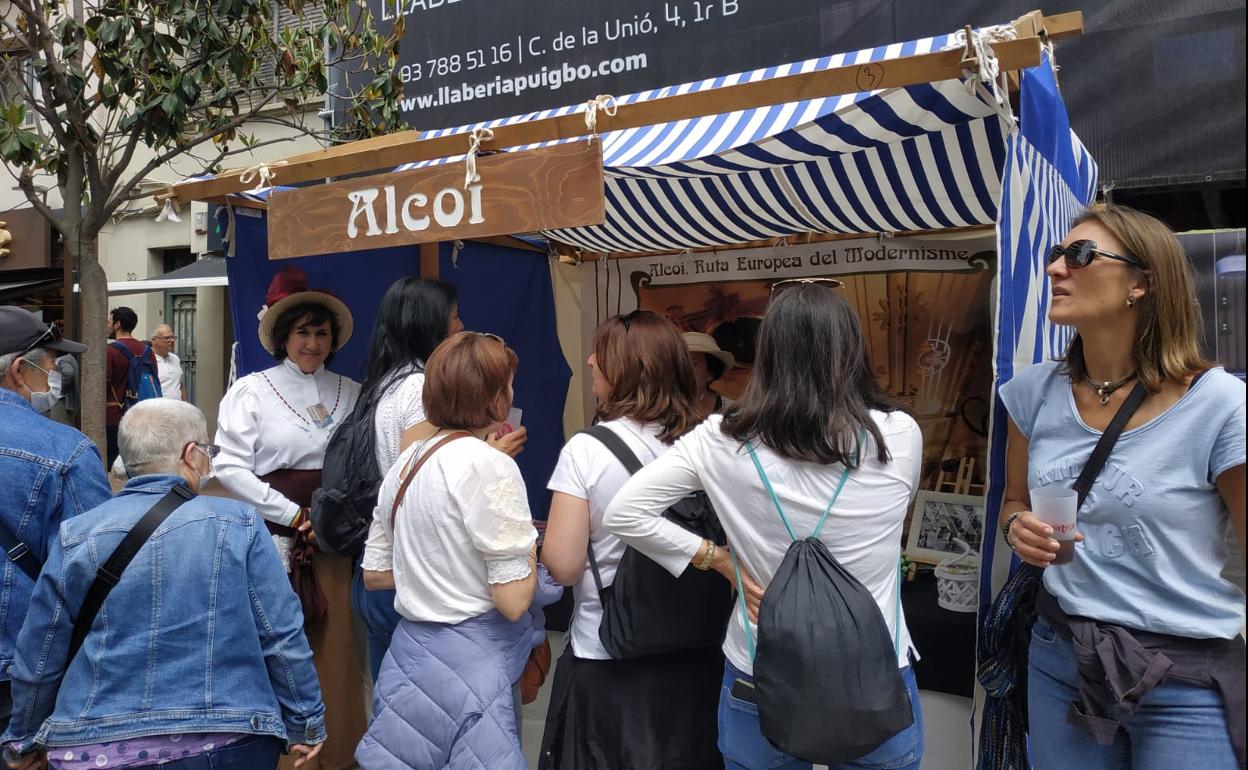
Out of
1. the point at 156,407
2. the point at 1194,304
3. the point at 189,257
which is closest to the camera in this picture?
the point at 1194,304

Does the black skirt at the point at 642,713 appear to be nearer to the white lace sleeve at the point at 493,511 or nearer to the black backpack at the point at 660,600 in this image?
the black backpack at the point at 660,600

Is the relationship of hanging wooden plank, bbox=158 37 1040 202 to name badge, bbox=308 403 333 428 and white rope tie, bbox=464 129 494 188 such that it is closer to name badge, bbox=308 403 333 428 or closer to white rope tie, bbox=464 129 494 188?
white rope tie, bbox=464 129 494 188

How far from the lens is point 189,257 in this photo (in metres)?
11.0

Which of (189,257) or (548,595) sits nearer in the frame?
(548,595)

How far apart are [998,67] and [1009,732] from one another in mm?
1498

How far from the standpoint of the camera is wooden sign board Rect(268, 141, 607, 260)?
8.45 ft

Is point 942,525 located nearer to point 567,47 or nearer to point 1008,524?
point 1008,524

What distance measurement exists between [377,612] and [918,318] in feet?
8.48

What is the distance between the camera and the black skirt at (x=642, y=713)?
2238mm

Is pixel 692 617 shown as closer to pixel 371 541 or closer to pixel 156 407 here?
pixel 371 541

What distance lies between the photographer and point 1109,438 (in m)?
1.74

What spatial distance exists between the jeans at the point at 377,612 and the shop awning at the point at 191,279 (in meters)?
6.38

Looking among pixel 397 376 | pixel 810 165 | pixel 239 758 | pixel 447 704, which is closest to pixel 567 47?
pixel 810 165

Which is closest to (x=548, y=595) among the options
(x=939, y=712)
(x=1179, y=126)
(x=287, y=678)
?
(x=287, y=678)
